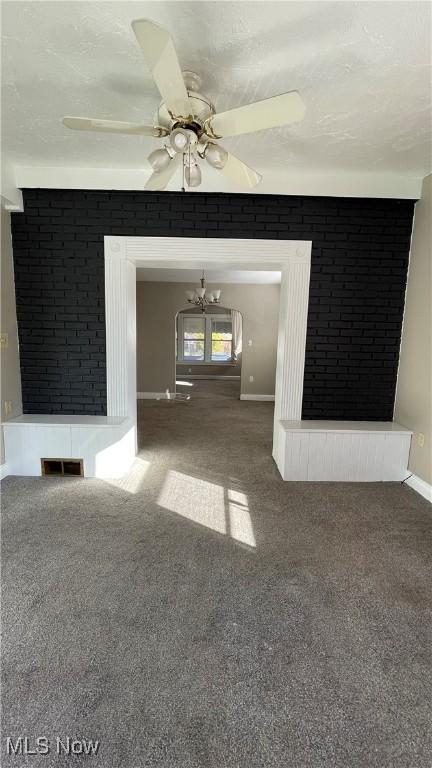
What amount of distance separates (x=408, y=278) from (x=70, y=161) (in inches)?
132

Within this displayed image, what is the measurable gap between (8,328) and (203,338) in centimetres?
832

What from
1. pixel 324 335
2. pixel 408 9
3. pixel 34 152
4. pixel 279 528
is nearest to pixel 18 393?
pixel 34 152

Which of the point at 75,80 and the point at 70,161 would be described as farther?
the point at 70,161

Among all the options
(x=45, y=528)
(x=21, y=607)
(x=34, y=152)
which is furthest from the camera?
(x=34, y=152)

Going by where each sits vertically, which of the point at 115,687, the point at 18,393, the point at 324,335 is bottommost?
the point at 115,687

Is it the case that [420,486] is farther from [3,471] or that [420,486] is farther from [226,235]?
[3,471]

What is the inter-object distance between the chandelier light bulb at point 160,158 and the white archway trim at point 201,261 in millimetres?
1496

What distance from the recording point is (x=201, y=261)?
3.60 meters

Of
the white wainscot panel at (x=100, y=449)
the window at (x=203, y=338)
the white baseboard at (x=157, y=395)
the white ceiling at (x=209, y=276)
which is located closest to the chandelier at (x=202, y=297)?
the white ceiling at (x=209, y=276)

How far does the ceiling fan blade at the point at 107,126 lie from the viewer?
1.70 m

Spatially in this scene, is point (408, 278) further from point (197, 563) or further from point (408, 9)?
point (197, 563)

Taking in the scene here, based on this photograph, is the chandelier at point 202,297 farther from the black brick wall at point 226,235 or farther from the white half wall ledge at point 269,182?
the white half wall ledge at point 269,182

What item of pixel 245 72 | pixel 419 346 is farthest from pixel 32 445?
pixel 419 346

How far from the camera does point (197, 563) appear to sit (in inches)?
87.2
